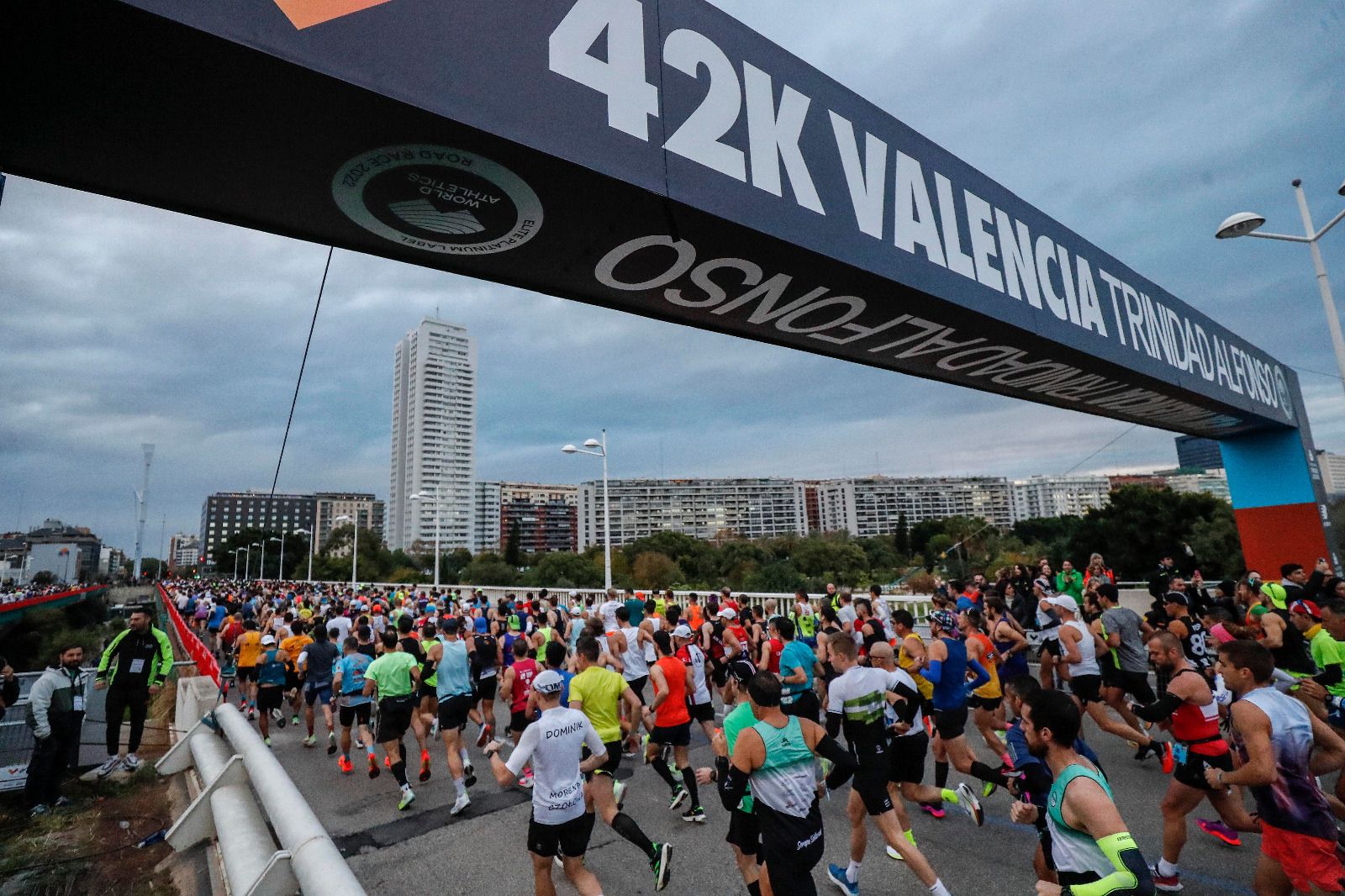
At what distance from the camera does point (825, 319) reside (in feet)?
18.7

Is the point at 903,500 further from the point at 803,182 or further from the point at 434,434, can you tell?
the point at 803,182

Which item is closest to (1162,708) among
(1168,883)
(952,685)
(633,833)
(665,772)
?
(1168,883)

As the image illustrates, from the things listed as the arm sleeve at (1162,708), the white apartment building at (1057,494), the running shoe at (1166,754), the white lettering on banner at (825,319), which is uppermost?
the white apartment building at (1057,494)

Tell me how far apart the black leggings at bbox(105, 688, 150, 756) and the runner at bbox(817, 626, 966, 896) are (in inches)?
325

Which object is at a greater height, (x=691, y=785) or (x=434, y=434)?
(x=434, y=434)

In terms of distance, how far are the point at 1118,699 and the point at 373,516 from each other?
624 feet

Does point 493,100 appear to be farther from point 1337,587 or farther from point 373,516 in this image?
point 373,516

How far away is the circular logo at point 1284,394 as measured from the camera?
13938 mm

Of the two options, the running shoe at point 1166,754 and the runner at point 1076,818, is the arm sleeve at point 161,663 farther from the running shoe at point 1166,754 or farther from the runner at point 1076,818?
the running shoe at point 1166,754

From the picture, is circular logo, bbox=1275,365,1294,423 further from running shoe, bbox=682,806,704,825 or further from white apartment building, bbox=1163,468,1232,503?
white apartment building, bbox=1163,468,1232,503

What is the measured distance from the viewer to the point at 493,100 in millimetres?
3047

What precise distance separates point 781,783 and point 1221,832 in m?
4.14

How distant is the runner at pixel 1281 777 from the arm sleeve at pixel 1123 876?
5.97 feet

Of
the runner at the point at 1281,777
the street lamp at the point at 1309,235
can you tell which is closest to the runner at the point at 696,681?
the runner at the point at 1281,777
